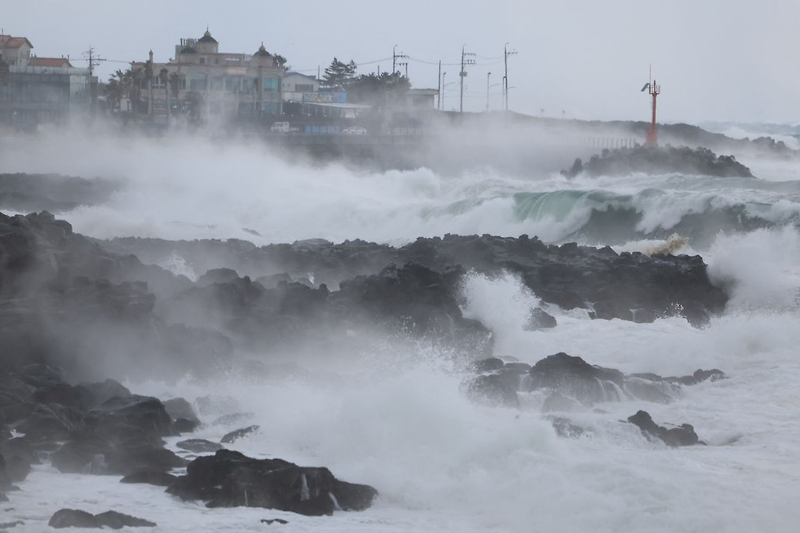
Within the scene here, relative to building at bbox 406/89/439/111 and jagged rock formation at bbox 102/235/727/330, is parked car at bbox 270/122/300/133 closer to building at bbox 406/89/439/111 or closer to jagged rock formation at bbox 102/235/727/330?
building at bbox 406/89/439/111

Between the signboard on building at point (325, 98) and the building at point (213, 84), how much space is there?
7.80 ft

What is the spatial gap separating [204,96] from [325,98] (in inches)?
401

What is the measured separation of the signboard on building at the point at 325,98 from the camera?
3054 inches

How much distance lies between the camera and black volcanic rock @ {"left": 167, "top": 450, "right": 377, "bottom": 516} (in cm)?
924

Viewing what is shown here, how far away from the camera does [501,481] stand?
9.82m

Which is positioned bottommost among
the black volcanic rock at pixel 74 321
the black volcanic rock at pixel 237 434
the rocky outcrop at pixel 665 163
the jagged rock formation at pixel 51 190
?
the black volcanic rock at pixel 237 434

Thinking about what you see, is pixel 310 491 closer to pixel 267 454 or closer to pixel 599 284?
pixel 267 454

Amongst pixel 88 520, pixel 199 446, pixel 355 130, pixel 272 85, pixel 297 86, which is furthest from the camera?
pixel 297 86

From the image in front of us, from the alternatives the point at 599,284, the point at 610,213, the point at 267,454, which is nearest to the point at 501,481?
the point at 267,454

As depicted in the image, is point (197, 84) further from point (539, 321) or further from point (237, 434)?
point (237, 434)

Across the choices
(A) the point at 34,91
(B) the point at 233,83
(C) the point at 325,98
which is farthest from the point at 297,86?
(A) the point at 34,91

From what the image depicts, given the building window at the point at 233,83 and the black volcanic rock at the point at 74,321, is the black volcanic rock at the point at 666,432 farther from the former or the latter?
the building window at the point at 233,83

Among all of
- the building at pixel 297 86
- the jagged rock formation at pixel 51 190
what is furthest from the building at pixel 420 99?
the jagged rock formation at pixel 51 190

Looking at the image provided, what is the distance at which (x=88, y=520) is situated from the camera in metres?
8.50
